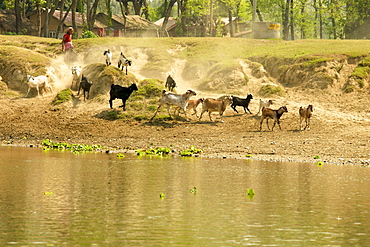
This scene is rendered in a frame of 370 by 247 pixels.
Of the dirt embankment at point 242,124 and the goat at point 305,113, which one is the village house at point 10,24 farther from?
the goat at point 305,113

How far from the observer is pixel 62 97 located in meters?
33.7

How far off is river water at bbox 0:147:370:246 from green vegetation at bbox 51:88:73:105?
12906 mm

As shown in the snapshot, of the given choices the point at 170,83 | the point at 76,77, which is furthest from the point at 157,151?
the point at 76,77

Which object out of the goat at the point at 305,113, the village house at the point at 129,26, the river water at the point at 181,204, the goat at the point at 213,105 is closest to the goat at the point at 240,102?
the goat at the point at 213,105

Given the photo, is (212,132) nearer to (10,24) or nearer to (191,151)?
(191,151)

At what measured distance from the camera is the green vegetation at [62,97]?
3344 cm

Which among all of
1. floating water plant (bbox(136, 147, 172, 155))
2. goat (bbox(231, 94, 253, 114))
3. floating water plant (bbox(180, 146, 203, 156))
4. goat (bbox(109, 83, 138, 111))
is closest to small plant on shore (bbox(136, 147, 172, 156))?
floating water plant (bbox(136, 147, 172, 155))

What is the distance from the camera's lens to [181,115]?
3161 cm

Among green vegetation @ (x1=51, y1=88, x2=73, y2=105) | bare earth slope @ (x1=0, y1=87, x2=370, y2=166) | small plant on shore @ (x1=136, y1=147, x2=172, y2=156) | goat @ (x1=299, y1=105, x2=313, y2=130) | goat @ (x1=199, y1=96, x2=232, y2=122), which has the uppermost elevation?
green vegetation @ (x1=51, y1=88, x2=73, y2=105)

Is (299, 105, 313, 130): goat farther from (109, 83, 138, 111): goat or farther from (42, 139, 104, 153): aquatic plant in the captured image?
(42, 139, 104, 153): aquatic plant

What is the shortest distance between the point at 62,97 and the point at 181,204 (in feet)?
72.4

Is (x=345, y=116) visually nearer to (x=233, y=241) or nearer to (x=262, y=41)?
(x=262, y=41)

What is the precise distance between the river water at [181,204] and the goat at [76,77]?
15154 mm

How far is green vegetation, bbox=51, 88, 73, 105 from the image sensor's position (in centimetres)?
3344
